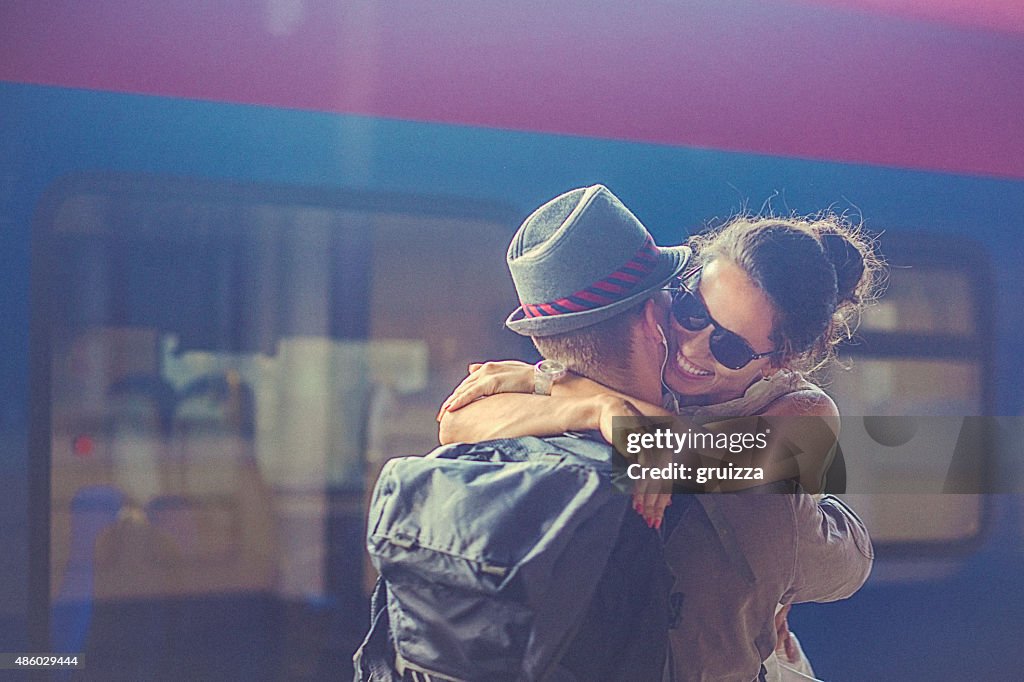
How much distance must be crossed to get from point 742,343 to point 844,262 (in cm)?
36

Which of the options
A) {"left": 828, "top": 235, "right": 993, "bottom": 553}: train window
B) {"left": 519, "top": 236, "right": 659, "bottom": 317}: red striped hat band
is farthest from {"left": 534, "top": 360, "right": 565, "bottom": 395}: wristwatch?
{"left": 828, "top": 235, "right": 993, "bottom": 553}: train window

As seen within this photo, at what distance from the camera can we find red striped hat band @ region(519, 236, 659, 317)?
2.08 m

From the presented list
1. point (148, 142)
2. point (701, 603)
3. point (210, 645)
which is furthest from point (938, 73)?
point (210, 645)

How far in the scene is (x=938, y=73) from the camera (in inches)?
96.0

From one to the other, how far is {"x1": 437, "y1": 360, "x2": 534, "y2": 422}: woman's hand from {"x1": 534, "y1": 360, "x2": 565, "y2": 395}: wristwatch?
0.06 ft

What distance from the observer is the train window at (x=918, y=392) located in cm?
233

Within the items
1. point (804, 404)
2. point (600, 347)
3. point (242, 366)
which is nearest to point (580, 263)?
point (600, 347)

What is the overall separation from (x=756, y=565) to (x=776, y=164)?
3.15 ft

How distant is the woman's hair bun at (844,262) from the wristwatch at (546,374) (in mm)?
712

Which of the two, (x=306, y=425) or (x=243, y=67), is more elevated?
(x=243, y=67)

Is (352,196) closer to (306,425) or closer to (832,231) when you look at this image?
(306,425)

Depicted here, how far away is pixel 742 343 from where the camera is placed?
217cm

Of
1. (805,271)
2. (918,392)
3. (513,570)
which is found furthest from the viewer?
(918,392)

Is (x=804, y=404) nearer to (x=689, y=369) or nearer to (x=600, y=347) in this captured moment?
(x=689, y=369)
